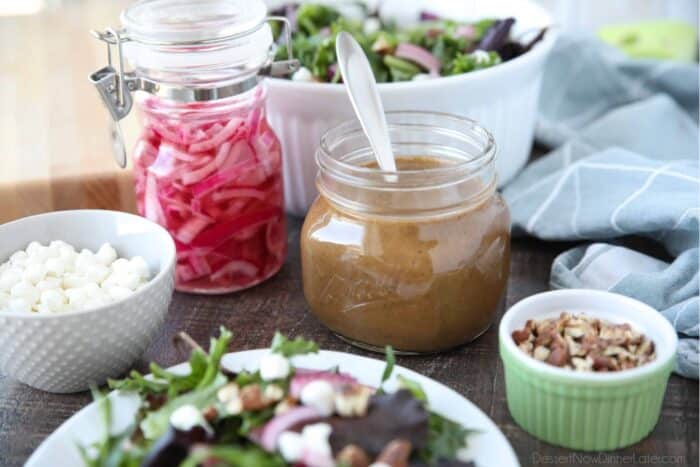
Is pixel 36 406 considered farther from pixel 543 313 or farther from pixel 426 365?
pixel 543 313

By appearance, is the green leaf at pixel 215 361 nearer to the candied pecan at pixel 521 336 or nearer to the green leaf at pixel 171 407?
the green leaf at pixel 171 407

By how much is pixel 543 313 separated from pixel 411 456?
34 cm

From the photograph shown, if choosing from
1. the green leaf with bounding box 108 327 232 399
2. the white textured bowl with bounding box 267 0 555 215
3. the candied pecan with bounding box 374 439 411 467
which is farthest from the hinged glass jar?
the candied pecan with bounding box 374 439 411 467

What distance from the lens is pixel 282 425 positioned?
3.22 ft

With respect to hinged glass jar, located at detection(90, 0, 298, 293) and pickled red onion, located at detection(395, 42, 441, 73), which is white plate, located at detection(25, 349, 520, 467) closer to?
hinged glass jar, located at detection(90, 0, 298, 293)

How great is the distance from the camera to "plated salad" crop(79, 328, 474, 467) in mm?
945

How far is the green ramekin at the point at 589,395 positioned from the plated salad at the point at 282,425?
0.41 ft

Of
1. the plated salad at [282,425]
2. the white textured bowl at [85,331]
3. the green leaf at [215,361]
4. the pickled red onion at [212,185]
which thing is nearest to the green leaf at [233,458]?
the plated salad at [282,425]

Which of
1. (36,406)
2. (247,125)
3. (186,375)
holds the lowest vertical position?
(36,406)

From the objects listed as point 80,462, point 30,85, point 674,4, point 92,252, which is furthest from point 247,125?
point 674,4

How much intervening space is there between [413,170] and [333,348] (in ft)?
0.87

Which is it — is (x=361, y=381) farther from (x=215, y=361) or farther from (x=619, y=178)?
(x=619, y=178)

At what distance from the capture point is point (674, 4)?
2.79 metres

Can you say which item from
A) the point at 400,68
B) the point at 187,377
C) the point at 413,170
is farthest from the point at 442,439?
the point at 400,68
